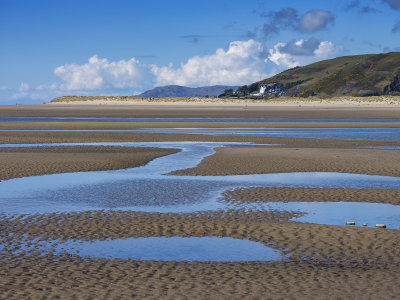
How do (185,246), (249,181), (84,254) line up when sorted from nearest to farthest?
(84,254) < (185,246) < (249,181)

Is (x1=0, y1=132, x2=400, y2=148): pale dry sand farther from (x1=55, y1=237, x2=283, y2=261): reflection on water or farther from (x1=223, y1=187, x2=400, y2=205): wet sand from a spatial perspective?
(x1=55, y1=237, x2=283, y2=261): reflection on water

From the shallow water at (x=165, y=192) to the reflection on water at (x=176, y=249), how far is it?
3055mm

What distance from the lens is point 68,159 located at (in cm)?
2631

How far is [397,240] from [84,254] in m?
6.89

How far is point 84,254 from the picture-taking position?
35.7 ft

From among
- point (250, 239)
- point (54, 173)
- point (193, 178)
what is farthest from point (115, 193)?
point (250, 239)

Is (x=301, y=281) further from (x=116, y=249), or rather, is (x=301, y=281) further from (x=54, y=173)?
(x=54, y=173)

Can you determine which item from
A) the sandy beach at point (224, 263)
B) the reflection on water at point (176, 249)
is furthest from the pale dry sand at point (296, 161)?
the reflection on water at point (176, 249)

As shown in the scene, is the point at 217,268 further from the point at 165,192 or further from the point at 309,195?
the point at 309,195

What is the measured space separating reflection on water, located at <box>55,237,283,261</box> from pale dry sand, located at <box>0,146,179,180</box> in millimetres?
10704

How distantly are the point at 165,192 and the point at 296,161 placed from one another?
10.0m

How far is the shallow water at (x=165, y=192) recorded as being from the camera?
601 inches

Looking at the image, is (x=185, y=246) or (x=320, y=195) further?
(x=320, y=195)

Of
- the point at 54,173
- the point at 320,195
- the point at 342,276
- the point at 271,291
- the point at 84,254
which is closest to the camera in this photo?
the point at 271,291
